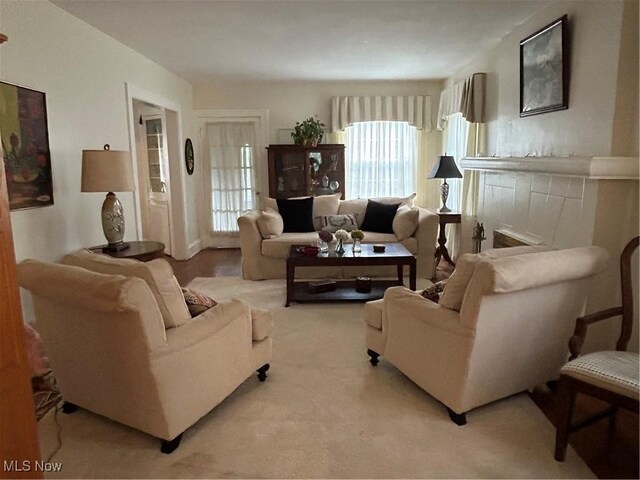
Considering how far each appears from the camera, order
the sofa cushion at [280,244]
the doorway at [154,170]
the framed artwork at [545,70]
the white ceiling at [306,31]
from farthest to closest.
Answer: the doorway at [154,170]
the sofa cushion at [280,244]
the white ceiling at [306,31]
the framed artwork at [545,70]

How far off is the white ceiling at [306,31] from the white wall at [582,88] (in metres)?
0.32

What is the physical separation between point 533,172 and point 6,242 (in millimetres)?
3209

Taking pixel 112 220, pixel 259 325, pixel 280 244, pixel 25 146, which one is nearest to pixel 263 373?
pixel 259 325

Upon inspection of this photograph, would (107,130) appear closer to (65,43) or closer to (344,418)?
(65,43)

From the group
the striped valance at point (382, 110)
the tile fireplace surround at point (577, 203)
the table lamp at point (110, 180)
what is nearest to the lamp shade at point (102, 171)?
the table lamp at point (110, 180)

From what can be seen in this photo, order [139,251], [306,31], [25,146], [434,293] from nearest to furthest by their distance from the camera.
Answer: [434,293], [25,146], [139,251], [306,31]

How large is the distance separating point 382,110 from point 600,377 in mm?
5195

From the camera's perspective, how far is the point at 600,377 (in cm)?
186

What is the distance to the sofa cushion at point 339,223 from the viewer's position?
534cm

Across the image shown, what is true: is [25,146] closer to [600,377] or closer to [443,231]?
[600,377]

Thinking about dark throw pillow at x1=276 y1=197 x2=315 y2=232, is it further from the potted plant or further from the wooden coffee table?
the potted plant

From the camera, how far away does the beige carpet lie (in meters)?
1.99

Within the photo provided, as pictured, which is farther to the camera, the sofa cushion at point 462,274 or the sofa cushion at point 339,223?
the sofa cushion at point 339,223

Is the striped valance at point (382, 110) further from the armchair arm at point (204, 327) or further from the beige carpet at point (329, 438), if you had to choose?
the armchair arm at point (204, 327)
